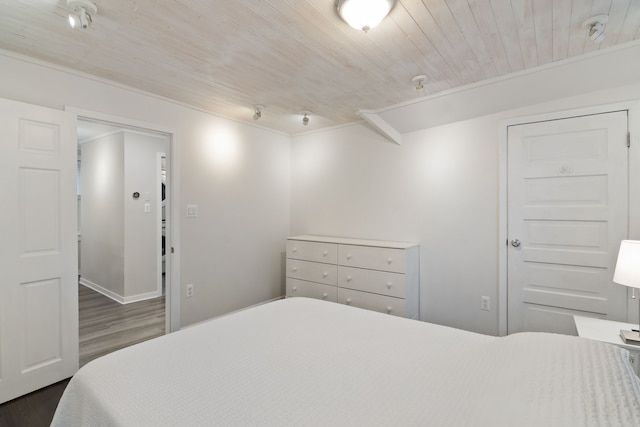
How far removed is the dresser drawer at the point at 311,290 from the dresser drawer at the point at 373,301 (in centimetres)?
10

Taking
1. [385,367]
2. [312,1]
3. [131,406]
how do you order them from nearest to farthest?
[131,406] < [385,367] < [312,1]

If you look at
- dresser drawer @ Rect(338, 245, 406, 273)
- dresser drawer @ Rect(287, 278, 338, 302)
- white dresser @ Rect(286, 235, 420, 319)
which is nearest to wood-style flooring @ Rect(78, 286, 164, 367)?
dresser drawer @ Rect(287, 278, 338, 302)

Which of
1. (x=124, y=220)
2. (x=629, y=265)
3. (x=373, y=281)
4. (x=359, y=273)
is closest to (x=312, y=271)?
(x=359, y=273)

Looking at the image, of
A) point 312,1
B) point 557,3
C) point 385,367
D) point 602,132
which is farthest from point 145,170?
point 602,132

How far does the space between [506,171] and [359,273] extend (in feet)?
5.34

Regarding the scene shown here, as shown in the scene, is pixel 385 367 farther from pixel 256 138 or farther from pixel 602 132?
pixel 256 138

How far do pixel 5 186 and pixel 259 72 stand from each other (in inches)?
72.4

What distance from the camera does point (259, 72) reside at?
7.52ft

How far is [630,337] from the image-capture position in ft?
5.78

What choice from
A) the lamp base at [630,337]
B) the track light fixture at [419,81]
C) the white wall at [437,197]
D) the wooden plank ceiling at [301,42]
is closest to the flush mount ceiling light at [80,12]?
the wooden plank ceiling at [301,42]

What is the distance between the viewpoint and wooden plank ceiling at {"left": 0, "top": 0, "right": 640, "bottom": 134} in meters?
1.59

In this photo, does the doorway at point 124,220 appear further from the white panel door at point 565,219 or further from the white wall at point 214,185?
the white panel door at point 565,219

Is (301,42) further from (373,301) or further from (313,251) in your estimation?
(373,301)

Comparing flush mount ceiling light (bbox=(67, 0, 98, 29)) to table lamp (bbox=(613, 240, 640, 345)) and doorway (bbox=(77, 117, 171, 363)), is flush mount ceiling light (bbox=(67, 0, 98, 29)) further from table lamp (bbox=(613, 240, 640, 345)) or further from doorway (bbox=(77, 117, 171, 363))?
table lamp (bbox=(613, 240, 640, 345))
